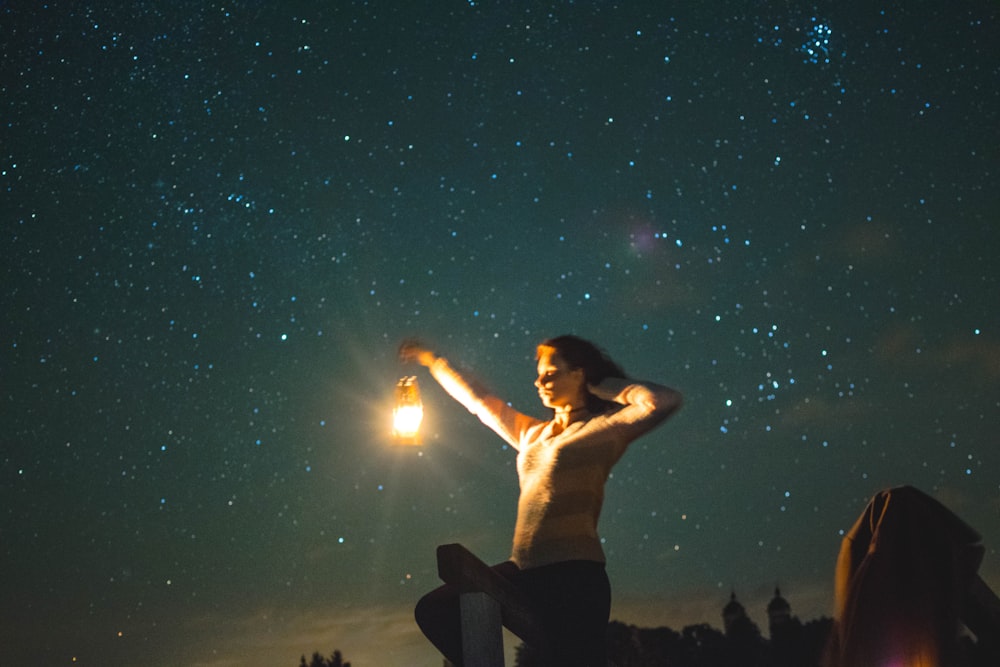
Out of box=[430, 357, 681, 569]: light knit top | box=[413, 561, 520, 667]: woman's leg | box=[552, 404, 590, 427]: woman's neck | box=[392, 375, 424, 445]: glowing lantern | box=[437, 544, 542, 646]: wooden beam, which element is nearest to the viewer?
box=[437, 544, 542, 646]: wooden beam

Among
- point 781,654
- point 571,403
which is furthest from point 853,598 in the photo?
point 781,654

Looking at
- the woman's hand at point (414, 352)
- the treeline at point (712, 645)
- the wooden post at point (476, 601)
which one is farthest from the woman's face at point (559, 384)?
the treeline at point (712, 645)

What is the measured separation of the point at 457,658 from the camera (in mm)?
2707

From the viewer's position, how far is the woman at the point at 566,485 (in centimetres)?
297

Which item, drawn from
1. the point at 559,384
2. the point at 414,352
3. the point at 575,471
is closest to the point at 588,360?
the point at 559,384

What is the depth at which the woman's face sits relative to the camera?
3.60 meters

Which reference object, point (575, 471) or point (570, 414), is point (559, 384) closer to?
point (570, 414)

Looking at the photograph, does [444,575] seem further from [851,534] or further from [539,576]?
[851,534]

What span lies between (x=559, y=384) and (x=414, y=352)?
922 mm

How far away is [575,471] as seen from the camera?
3246mm

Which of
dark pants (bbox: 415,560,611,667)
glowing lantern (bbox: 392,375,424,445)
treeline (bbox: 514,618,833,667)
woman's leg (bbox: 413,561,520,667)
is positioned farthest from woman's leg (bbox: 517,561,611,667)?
treeline (bbox: 514,618,833,667)

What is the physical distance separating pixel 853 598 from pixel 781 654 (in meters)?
75.2

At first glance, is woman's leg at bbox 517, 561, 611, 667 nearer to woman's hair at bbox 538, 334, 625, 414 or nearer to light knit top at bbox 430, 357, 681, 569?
light knit top at bbox 430, 357, 681, 569

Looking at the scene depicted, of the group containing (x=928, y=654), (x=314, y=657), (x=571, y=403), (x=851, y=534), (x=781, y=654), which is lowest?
(x=928, y=654)
